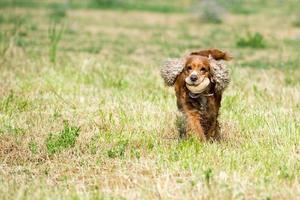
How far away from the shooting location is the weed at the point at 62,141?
628cm

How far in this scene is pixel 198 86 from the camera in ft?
20.2

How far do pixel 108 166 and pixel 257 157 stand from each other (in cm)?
131

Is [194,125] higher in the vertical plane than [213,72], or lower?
lower

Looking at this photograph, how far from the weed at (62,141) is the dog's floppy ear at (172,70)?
101 centimetres

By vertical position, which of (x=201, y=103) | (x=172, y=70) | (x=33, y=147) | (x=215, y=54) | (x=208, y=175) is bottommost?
(x=33, y=147)

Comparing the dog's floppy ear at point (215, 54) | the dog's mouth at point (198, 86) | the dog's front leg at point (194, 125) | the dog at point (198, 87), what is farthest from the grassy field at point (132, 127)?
the dog's floppy ear at point (215, 54)

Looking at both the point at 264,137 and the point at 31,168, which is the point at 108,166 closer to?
the point at 31,168

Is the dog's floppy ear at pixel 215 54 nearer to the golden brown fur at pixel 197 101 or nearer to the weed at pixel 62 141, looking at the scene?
the golden brown fur at pixel 197 101

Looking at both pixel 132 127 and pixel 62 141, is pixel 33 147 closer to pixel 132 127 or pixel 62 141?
pixel 62 141

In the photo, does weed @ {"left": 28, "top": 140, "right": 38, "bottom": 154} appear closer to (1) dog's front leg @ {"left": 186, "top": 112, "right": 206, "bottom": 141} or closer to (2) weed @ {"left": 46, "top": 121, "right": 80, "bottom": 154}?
(2) weed @ {"left": 46, "top": 121, "right": 80, "bottom": 154}

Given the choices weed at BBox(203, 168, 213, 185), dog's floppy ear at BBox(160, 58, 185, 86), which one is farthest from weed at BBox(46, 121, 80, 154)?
weed at BBox(203, 168, 213, 185)

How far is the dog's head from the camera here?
614cm

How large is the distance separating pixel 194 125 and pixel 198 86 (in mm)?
405

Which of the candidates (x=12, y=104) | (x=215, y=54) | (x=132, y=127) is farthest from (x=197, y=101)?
(x=12, y=104)
